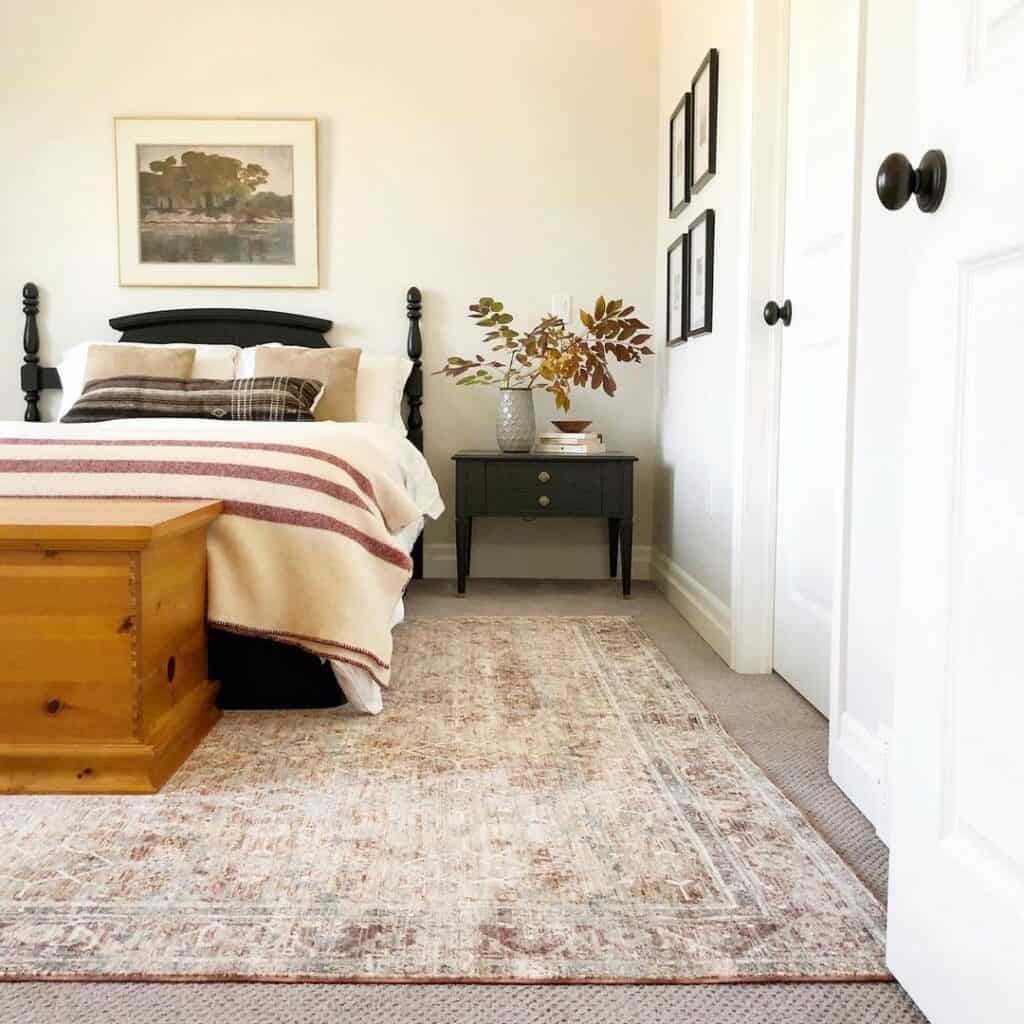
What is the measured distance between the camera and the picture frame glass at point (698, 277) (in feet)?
9.86

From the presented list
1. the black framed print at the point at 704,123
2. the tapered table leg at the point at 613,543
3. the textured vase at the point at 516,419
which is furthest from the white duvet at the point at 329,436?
the black framed print at the point at 704,123

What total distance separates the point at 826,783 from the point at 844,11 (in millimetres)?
1577

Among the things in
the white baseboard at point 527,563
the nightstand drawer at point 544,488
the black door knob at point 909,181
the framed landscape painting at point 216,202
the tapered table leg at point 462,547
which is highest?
the framed landscape painting at point 216,202

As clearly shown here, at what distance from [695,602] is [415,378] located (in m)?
1.54

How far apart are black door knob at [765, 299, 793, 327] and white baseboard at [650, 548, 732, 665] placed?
0.79 m

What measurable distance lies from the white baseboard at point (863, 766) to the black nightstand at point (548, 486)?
1.90 m

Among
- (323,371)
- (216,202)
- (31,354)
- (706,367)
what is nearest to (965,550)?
(706,367)

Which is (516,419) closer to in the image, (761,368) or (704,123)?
(704,123)

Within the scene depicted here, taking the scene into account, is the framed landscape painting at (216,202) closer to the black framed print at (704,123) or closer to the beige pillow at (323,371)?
the beige pillow at (323,371)

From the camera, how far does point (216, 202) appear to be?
3.97 m

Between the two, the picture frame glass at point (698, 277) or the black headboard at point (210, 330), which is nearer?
the picture frame glass at point (698, 277)

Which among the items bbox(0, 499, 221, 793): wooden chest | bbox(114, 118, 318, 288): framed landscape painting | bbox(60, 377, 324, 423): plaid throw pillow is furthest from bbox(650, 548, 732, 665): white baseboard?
bbox(114, 118, 318, 288): framed landscape painting

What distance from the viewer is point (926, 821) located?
40.3 inches

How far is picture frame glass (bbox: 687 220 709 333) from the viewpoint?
9.86 ft
